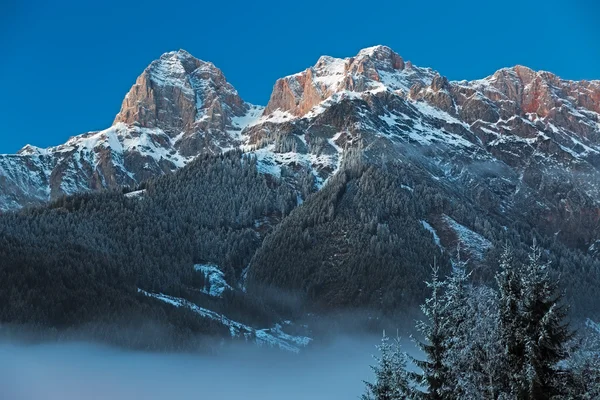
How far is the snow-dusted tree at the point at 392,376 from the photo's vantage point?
115 ft

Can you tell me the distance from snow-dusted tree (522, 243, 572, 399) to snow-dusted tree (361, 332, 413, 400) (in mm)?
8528

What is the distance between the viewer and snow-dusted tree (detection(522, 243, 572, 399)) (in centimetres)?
2688

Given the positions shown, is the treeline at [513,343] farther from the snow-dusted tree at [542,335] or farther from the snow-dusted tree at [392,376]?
the snow-dusted tree at [392,376]

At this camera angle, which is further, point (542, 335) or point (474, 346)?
point (474, 346)

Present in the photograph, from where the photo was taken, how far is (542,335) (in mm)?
26922

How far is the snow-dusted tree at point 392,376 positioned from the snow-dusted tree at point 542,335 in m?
8.53

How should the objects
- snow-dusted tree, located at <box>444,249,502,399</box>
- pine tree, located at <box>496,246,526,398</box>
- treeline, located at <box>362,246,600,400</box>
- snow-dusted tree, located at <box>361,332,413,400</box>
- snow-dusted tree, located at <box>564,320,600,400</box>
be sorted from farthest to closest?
snow-dusted tree, located at <box>361,332,413,400</box> < snow-dusted tree, located at <box>564,320,600,400</box> < snow-dusted tree, located at <box>444,249,502,399</box> < treeline, located at <box>362,246,600,400</box> < pine tree, located at <box>496,246,526,398</box>

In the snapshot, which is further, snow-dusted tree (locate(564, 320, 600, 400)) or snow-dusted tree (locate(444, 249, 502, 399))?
snow-dusted tree (locate(564, 320, 600, 400))

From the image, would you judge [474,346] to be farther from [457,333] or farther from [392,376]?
[392,376]

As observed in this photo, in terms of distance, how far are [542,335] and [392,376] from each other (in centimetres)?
1356

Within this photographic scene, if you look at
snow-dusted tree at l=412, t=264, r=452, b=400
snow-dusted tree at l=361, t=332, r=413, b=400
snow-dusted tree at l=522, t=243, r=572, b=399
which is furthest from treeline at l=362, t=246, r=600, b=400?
snow-dusted tree at l=361, t=332, r=413, b=400

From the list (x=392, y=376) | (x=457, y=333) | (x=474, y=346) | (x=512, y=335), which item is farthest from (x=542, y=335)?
(x=392, y=376)

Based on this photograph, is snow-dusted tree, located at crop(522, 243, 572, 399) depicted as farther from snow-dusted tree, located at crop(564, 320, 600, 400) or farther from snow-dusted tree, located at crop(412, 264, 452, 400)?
snow-dusted tree, located at crop(412, 264, 452, 400)

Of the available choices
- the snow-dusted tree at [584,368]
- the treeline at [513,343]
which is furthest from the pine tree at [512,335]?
the snow-dusted tree at [584,368]
